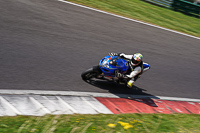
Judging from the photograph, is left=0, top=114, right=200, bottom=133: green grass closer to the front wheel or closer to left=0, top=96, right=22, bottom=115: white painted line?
left=0, top=96, right=22, bottom=115: white painted line

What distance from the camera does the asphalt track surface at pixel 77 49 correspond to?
8.23 metres

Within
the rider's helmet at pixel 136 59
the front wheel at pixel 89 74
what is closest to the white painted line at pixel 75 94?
the front wheel at pixel 89 74

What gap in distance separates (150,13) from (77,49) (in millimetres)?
9363

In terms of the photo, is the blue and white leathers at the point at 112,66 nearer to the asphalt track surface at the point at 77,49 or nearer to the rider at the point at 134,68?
the rider at the point at 134,68

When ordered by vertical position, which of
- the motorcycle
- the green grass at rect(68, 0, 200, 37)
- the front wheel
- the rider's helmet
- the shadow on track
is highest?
the green grass at rect(68, 0, 200, 37)

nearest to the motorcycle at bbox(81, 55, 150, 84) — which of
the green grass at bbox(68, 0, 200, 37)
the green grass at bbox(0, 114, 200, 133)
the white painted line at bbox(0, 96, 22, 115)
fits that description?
the green grass at bbox(0, 114, 200, 133)

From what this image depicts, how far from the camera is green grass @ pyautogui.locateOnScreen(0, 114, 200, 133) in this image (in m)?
5.31

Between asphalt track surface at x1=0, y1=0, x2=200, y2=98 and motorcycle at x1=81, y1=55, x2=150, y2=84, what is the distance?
0.39 meters

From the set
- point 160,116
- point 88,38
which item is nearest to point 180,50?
point 88,38

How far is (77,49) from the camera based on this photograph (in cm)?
1041

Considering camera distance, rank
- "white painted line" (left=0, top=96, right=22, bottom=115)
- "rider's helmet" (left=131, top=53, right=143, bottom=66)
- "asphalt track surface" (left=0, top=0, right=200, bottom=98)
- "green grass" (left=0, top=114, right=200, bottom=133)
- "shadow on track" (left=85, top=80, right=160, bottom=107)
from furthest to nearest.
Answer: "shadow on track" (left=85, top=80, right=160, bottom=107) → "asphalt track surface" (left=0, top=0, right=200, bottom=98) → "rider's helmet" (left=131, top=53, right=143, bottom=66) → "white painted line" (left=0, top=96, right=22, bottom=115) → "green grass" (left=0, top=114, right=200, bottom=133)

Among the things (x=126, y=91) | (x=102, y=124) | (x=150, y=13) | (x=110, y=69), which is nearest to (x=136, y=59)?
(x=110, y=69)

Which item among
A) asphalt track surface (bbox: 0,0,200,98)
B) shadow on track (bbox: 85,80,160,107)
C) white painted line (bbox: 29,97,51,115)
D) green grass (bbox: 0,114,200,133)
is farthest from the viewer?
shadow on track (bbox: 85,80,160,107)

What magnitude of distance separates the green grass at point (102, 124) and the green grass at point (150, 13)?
33.1 feet
